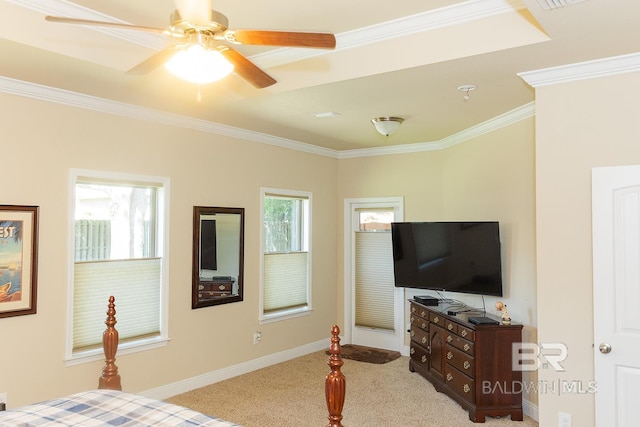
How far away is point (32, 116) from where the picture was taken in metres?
3.66

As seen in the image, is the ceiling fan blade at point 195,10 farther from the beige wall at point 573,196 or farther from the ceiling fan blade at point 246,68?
the beige wall at point 573,196

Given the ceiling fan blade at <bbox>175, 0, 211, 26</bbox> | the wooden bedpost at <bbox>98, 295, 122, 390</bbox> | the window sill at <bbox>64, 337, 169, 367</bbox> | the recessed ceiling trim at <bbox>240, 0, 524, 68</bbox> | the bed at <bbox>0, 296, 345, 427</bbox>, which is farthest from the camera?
the window sill at <bbox>64, 337, 169, 367</bbox>

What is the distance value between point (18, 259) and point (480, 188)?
4.23m

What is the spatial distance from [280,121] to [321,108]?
0.68 meters

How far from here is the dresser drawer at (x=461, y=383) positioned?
13.4 ft

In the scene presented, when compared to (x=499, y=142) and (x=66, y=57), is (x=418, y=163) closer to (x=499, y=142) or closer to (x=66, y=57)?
(x=499, y=142)

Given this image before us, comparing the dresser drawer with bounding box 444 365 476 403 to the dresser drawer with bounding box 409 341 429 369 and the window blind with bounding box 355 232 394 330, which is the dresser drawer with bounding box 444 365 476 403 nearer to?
the dresser drawer with bounding box 409 341 429 369

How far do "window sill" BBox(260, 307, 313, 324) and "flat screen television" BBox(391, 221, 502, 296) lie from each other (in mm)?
1331

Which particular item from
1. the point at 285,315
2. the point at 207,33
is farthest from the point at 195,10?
the point at 285,315

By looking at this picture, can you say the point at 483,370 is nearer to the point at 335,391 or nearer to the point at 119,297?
the point at 335,391

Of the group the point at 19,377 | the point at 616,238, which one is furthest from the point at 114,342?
the point at 616,238

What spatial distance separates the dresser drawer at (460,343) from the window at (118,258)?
2.70 m

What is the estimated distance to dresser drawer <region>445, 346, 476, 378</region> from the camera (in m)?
4.10

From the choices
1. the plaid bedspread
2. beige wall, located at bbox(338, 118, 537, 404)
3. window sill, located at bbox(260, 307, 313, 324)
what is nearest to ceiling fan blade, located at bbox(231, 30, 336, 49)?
the plaid bedspread
